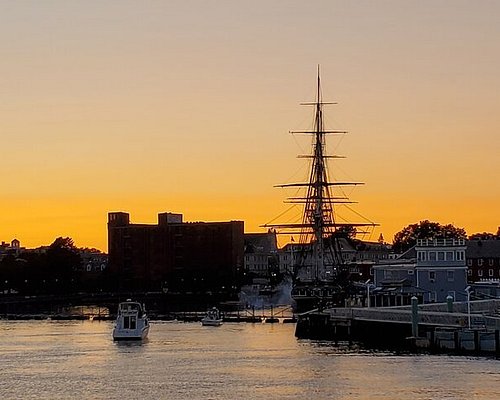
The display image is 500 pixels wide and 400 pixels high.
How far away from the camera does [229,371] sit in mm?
66062

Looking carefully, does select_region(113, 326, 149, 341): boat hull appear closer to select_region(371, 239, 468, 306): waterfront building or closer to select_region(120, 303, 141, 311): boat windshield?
select_region(120, 303, 141, 311): boat windshield

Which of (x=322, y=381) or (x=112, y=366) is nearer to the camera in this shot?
(x=322, y=381)

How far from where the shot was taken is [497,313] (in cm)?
8025

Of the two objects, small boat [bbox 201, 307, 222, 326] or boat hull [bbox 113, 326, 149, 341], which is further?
small boat [bbox 201, 307, 222, 326]

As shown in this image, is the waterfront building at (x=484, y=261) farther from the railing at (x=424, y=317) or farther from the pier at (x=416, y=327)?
the railing at (x=424, y=317)

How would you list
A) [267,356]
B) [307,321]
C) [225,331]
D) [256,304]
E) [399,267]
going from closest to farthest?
1. [267,356]
2. [307,321]
3. [225,331]
4. [399,267]
5. [256,304]

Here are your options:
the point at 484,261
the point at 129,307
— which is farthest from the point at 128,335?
the point at 484,261

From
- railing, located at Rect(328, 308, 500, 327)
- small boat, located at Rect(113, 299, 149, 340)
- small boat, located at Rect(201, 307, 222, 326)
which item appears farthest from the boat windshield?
small boat, located at Rect(201, 307, 222, 326)

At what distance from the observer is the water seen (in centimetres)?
5594

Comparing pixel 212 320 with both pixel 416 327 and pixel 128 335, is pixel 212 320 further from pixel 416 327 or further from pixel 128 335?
A: pixel 416 327

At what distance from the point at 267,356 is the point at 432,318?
Result: 1096cm

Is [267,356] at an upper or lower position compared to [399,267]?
lower

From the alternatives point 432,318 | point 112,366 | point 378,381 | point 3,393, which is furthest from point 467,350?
point 3,393

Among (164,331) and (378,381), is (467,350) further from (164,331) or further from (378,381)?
(164,331)
